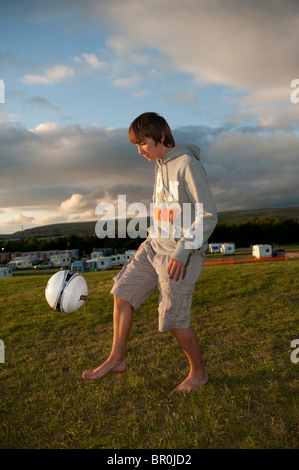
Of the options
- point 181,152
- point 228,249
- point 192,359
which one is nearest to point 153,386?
point 192,359

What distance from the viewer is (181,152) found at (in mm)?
3471

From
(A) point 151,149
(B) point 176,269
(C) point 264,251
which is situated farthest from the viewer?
(C) point 264,251

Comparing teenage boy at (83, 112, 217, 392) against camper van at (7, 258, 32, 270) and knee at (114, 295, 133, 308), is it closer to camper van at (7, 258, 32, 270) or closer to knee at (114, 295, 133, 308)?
knee at (114, 295, 133, 308)

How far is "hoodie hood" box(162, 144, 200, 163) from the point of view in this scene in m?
3.48

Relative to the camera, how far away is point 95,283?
10.6 m

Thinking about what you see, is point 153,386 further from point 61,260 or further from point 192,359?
point 61,260

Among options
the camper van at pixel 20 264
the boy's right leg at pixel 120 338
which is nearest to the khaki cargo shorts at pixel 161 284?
the boy's right leg at pixel 120 338

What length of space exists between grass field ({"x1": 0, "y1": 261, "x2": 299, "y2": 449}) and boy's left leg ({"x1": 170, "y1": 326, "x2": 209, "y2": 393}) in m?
0.13

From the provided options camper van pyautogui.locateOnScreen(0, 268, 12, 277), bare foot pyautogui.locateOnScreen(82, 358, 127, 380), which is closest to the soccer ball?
bare foot pyautogui.locateOnScreen(82, 358, 127, 380)

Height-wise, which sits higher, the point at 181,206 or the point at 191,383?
the point at 181,206

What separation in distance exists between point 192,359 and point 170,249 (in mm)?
1162

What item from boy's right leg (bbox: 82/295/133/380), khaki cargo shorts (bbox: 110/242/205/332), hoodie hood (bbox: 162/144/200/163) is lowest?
boy's right leg (bbox: 82/295/133/380)
